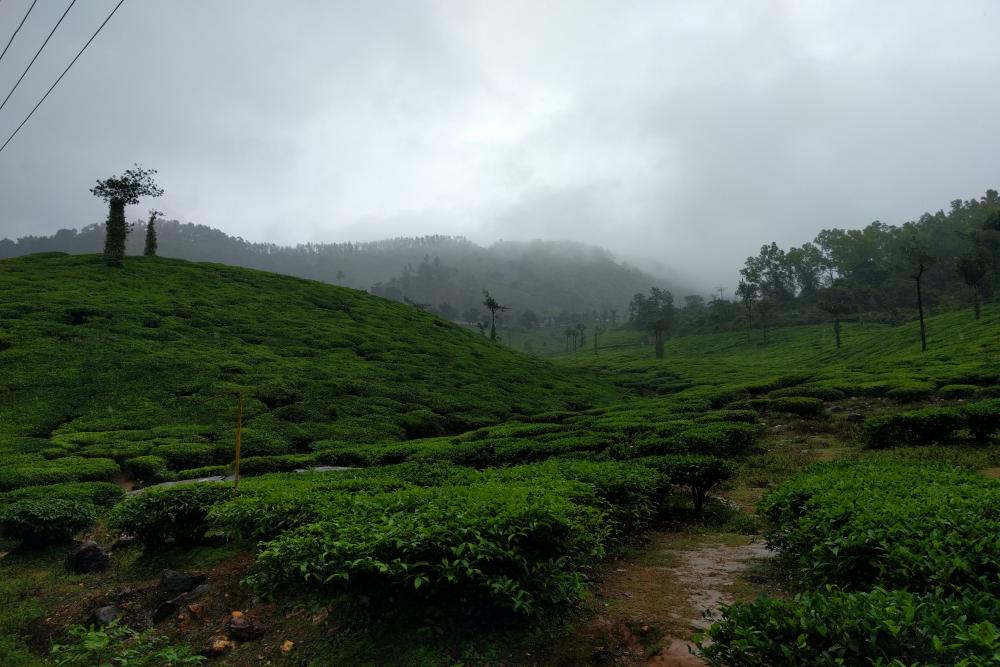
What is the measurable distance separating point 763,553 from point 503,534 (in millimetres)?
6187

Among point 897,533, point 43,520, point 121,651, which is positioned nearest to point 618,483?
point 897,533

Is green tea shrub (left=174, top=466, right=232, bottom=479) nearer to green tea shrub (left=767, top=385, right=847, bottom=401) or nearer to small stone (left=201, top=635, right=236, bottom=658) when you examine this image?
small stone (left=201, top=635, right=236, bottom=658)

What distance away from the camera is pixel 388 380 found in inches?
1476

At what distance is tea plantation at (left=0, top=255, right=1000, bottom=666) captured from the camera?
5090mm

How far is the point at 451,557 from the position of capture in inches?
227

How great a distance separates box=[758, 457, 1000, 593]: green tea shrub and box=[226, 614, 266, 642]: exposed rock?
6.83m

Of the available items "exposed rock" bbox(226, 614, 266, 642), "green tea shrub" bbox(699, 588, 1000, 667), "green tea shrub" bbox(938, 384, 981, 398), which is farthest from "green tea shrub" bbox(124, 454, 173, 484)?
"green tea shrub" bbox(938, 384, 981, 398)

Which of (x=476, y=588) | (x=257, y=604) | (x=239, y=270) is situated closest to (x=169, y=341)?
(x=239, y=270)

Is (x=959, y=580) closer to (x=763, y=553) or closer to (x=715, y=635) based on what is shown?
(x=715, y=635)

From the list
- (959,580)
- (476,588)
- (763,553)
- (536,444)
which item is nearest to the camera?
(959,580)

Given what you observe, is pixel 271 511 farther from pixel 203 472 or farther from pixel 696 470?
pixel 203 472

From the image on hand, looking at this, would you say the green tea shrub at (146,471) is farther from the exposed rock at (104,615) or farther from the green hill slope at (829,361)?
the green hill slope at (829,361)

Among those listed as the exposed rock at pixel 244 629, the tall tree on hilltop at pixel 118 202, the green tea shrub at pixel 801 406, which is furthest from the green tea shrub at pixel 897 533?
the tall tree on hilltop at pixel 118 202

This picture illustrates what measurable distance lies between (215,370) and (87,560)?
2419 cm
